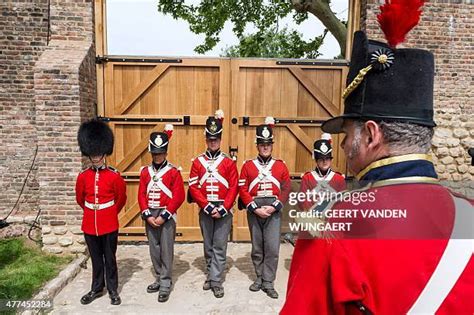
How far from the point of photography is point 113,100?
20.2 feet

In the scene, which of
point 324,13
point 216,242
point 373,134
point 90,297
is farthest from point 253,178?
point 324,13

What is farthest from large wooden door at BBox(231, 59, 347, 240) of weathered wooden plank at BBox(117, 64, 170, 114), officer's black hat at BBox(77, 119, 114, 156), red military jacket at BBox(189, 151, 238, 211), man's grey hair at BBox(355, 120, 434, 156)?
man's grey hair at BBox(355, 120, 434, 156)

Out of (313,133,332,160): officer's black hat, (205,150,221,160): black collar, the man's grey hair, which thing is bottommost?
(205,150,221,160): black collar

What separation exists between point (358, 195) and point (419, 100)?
40 centimetres

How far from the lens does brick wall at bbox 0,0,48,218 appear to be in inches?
236

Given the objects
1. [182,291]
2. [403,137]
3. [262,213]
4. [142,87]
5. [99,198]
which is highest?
[142,87]

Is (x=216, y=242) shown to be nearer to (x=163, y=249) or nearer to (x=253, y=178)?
(x=163, y=249)

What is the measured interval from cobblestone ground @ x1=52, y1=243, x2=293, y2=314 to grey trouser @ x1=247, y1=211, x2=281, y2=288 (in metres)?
0.24

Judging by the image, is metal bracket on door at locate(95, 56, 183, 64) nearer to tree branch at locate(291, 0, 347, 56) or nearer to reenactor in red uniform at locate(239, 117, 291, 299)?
reenactor in red uniform at locate(239, 117, 291, 299)

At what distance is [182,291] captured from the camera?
476cm

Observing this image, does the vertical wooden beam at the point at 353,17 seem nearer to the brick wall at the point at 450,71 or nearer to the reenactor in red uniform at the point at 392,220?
the brick wall at the point at 450,71

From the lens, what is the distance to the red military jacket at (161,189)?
4672 mm

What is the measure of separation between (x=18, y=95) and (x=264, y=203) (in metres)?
4.62

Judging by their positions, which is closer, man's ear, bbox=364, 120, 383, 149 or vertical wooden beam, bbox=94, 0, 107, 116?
man's ear, bbox=364, 120, 383, 149
